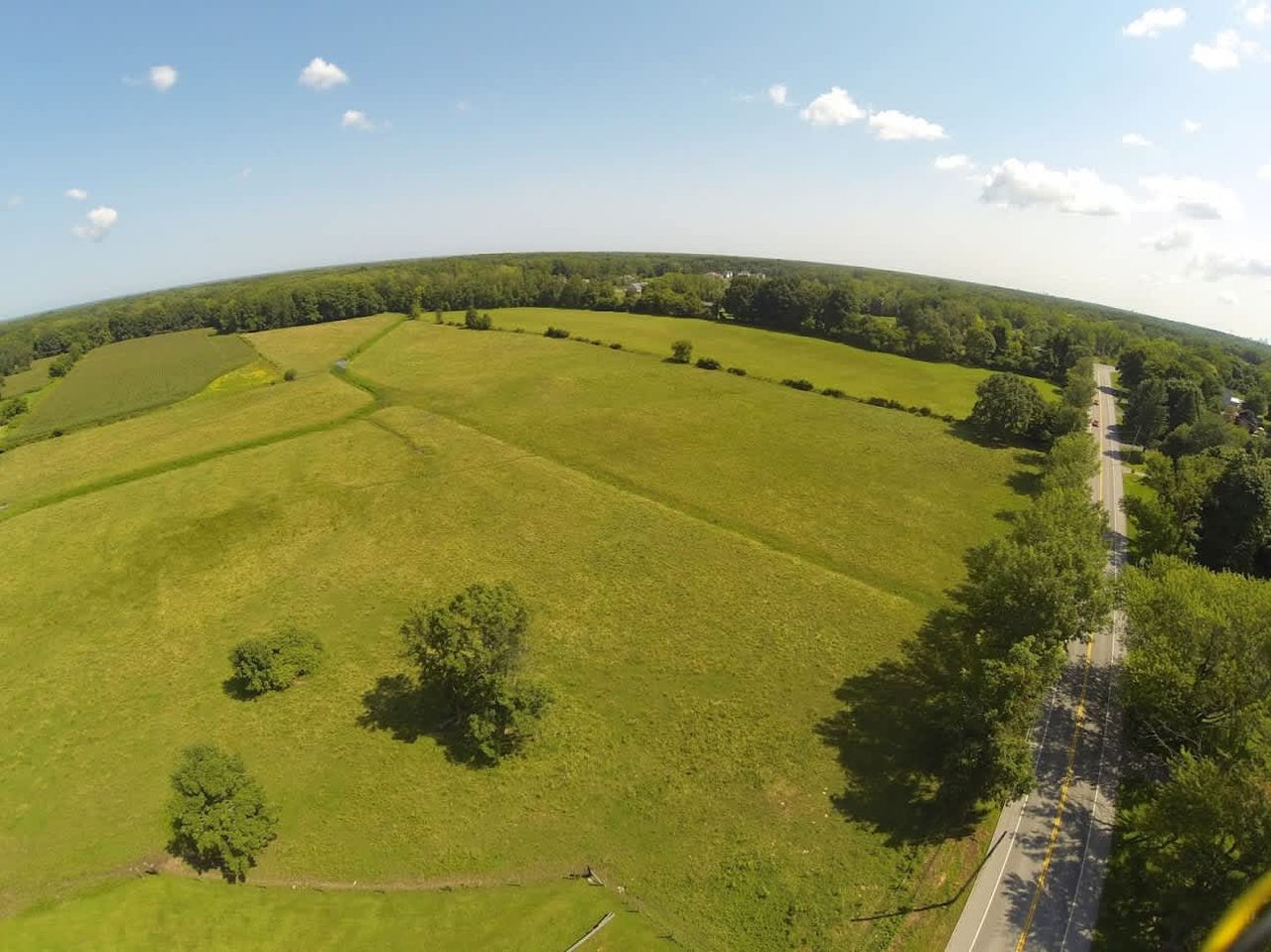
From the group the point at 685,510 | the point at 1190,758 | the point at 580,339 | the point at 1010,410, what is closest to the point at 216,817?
the point at 685,510

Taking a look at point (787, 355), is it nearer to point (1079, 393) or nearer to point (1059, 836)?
point (1079, 393)

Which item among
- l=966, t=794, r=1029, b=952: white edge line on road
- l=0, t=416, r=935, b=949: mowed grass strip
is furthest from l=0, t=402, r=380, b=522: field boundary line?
l=966, t=794, r=1029, b=952: white edge line on road

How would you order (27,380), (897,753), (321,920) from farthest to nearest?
(27,380) < (897,753) < (321,920)

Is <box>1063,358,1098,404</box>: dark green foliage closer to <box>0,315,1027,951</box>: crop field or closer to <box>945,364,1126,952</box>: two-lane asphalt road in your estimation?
<box>0,315,1027,951</box>: crop field

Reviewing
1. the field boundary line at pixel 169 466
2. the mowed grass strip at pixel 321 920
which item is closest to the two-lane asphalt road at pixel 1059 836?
the mowed grass strip at pixel 321 920

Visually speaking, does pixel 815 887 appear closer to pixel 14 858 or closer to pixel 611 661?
pixel 611 661

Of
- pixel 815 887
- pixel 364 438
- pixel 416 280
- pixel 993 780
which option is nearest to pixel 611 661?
pixel 815 887
